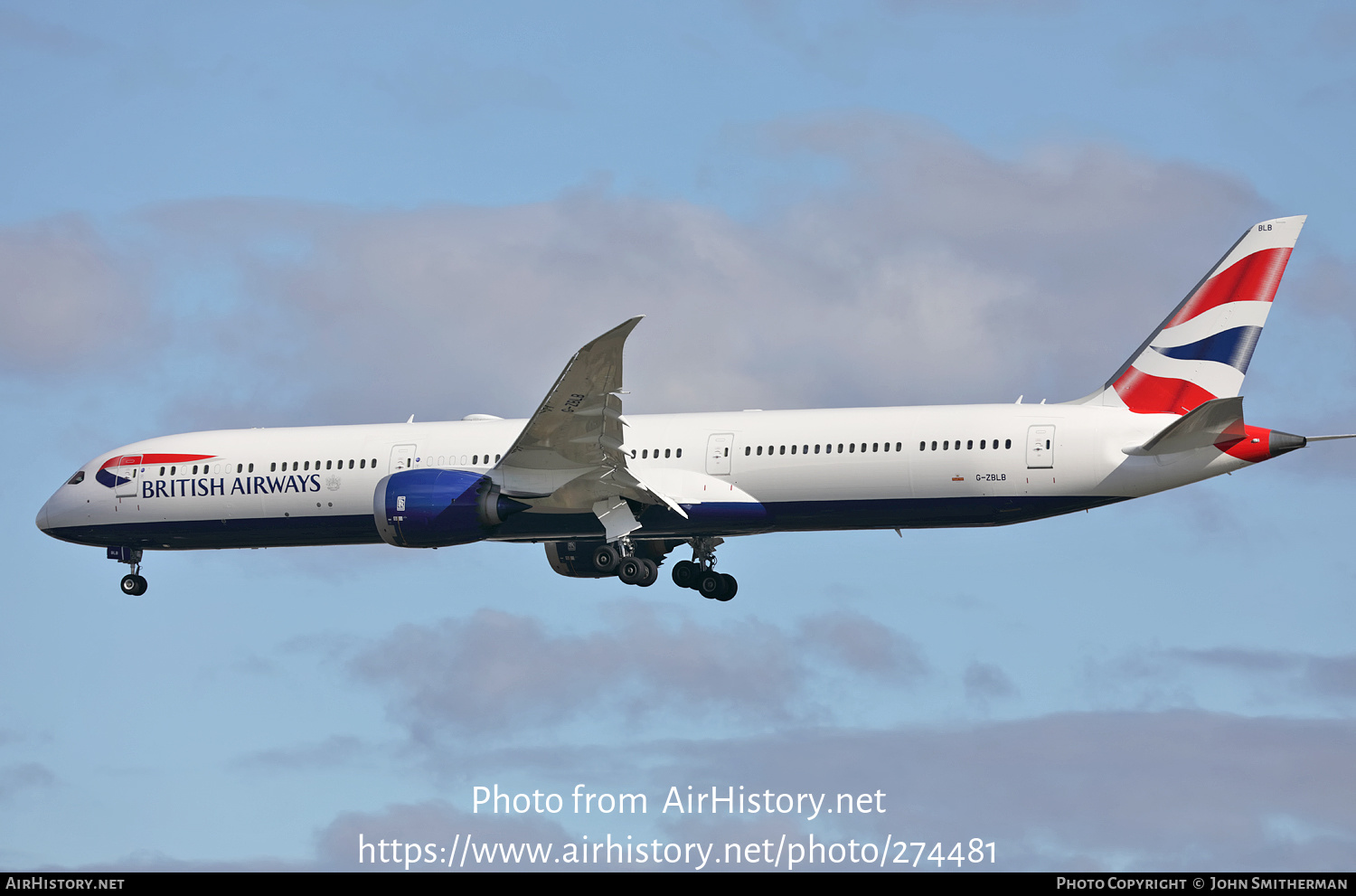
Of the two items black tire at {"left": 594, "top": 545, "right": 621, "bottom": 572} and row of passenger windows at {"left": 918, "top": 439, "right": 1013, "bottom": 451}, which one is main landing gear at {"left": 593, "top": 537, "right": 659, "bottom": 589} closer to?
black tire at {"left": 594, "top": 545, "right": 621, "bottom": 572}

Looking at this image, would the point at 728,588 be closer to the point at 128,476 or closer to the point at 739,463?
the point at 739,463

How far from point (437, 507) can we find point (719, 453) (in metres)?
6.33

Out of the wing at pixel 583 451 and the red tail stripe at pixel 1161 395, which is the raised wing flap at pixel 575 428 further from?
the red tail stripe at pixel 1161 395

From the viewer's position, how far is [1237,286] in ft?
132

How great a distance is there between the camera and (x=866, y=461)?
40062 mm

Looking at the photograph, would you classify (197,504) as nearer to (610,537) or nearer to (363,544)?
(363,544)

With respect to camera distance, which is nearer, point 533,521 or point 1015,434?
point 1015,434

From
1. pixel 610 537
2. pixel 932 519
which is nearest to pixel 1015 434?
pixel 932 519

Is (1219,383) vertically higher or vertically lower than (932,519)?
higher

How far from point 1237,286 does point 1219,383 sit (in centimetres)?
216

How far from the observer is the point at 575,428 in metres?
39.7
